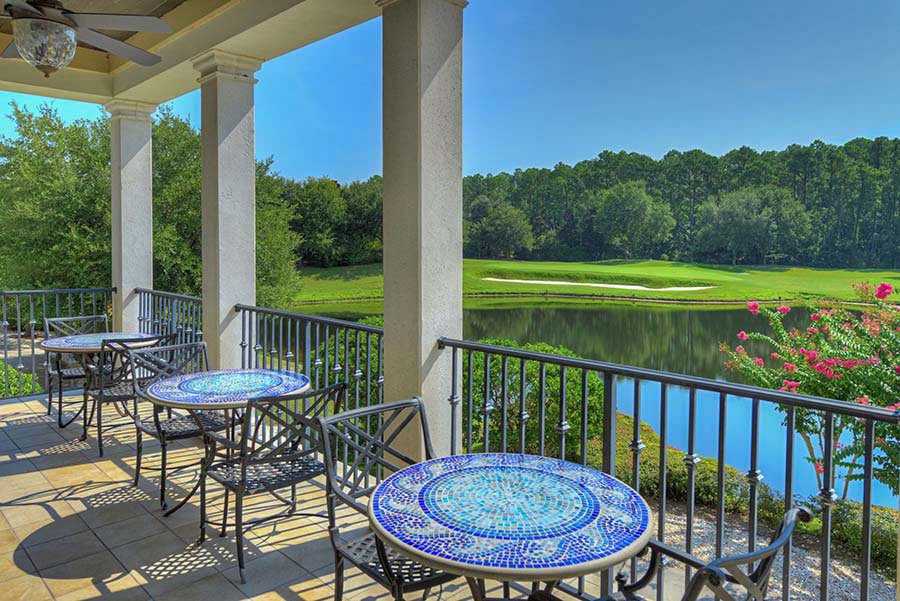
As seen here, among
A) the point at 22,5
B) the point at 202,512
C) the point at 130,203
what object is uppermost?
the point at 22,5

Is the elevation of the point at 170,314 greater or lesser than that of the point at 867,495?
greater

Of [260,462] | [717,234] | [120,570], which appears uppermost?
[717,234]

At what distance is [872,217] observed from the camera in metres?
13.8

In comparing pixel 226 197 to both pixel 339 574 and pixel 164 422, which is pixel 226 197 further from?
pixel 339 574

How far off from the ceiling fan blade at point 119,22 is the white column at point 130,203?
2.89 meters

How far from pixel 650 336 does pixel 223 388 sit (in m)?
17.5

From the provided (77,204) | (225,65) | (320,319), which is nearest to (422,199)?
(320,319)

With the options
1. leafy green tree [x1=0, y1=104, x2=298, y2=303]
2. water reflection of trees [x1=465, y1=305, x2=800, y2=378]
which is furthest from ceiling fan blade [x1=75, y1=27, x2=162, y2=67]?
water reflection of trees [x1=465, y1=305, x2=800, y2=378]

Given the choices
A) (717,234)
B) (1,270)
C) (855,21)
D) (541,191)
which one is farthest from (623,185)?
(1,270)

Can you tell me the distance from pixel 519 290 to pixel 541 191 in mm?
3706

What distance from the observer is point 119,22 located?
3119mm

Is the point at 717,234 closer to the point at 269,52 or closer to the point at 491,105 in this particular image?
the point at 269,52

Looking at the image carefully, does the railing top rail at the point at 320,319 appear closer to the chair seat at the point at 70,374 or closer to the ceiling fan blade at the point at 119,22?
the chair seat at the point at 70,374

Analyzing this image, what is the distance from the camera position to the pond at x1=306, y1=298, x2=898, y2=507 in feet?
43.9
